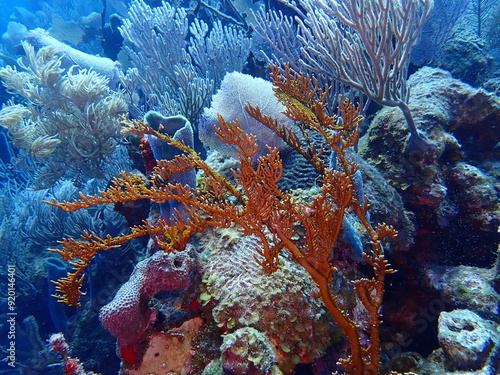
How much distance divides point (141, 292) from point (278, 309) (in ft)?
3.80

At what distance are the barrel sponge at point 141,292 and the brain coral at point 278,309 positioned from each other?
1.05 ft

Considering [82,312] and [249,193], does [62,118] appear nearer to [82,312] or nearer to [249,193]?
[82,312]

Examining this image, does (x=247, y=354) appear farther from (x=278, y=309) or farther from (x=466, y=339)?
(x=466, y=339)

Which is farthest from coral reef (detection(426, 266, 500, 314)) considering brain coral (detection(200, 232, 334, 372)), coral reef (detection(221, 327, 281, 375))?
coral reef (detection(221, 327, 281, 375))

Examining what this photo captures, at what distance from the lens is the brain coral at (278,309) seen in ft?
6.86

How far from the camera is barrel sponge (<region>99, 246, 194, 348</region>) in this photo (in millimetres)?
2209

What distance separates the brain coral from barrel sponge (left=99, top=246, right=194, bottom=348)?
32 cm

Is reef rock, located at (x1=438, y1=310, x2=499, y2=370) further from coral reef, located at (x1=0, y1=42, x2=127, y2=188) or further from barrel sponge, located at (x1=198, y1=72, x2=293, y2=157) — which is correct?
coral reef, located at (x1=0, y1=42, x2=127, y2=188)

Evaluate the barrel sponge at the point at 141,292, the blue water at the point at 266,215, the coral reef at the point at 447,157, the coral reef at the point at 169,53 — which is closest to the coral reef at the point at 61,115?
the blue water at the point at 266,215

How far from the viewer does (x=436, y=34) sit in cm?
659

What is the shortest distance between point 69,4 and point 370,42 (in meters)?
20.9

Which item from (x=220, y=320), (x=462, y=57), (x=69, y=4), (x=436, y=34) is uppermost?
(x=69, y=4)

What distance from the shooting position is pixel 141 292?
2.37 metres

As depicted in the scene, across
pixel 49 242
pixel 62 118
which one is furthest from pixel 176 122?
pixel 49 242
